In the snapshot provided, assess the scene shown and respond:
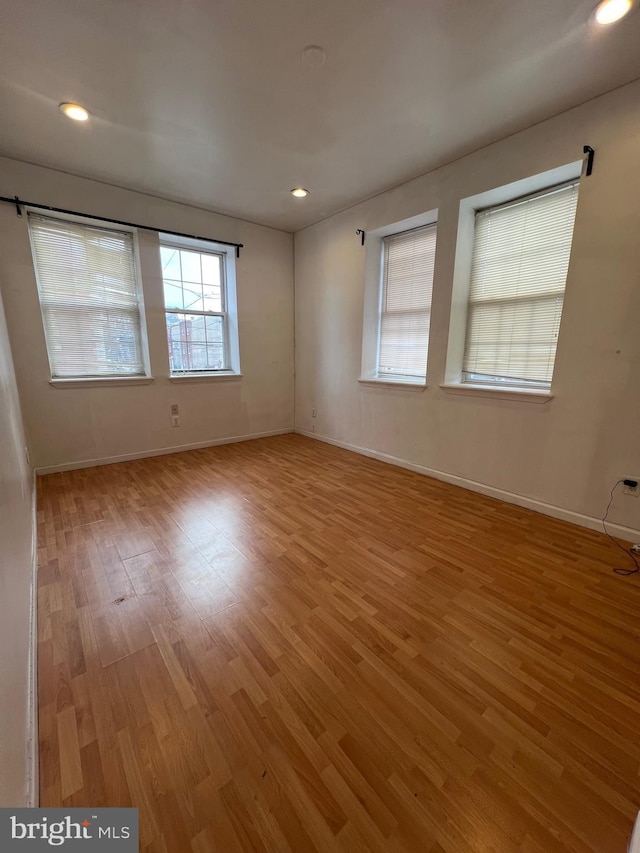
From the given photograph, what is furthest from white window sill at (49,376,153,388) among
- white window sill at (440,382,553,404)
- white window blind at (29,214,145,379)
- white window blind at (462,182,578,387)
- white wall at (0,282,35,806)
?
white window blind at (462,182,578,387)

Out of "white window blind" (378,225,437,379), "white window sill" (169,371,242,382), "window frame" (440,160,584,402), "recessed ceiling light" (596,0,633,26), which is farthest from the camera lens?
"white window sill" (169,371,242,382)

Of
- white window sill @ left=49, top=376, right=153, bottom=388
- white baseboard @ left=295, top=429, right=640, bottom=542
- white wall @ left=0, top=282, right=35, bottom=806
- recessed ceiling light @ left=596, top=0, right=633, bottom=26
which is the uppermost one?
recessed ceiling light @ left=596, top=0, right=633, bottom=26

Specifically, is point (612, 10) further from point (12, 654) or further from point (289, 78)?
point (12, 654)

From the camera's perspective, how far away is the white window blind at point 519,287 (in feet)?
8.39

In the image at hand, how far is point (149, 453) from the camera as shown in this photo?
3939mm

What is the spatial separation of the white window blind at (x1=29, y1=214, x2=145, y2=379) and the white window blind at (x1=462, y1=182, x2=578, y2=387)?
3.56 meters

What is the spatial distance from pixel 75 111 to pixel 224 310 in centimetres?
226

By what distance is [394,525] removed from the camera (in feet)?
8.06

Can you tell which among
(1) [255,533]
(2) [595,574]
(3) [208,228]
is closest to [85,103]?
(3) [208,228]

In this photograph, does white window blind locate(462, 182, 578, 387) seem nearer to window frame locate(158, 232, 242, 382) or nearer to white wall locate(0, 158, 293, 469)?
white wall locate(0, 158, 293, 469)

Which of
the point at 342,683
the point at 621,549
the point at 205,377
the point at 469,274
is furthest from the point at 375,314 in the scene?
the point at 342,683

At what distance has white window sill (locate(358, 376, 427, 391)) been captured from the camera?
11.2 feet

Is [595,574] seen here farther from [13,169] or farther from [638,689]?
[13,169]

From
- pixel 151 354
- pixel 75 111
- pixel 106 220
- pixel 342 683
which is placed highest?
pixel 75 111
